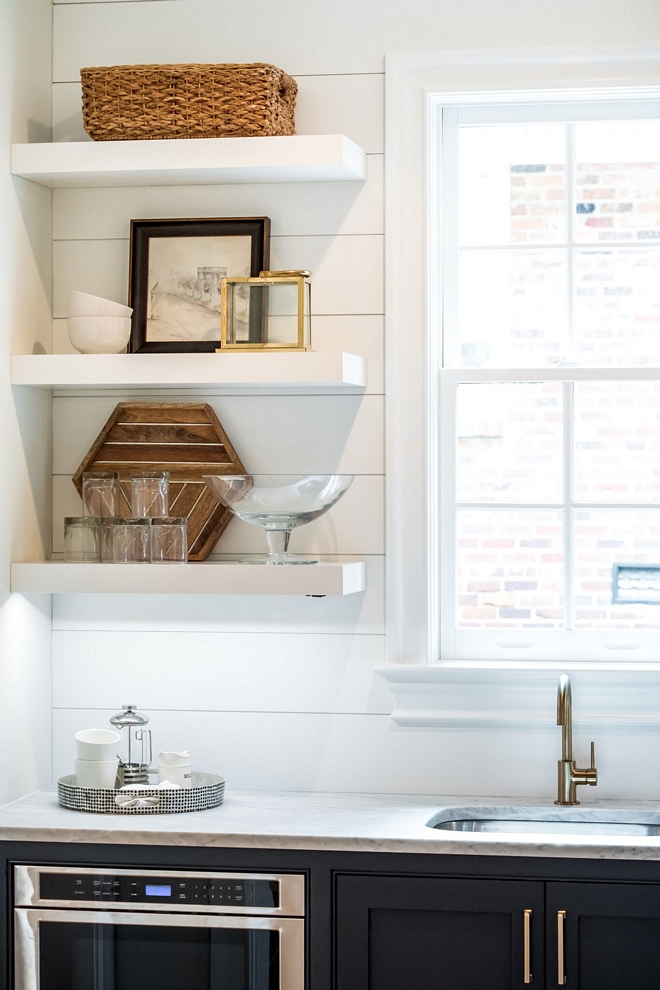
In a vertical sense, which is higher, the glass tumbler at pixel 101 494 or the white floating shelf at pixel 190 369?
the white floating shelf at pixel 190 369

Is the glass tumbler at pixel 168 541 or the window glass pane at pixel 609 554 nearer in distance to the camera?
the glass tumbler at pixel 168 541

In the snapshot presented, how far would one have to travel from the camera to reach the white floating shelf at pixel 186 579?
2373 millimetres

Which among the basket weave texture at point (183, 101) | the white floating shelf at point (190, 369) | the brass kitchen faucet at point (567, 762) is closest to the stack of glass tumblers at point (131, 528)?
the white floating shelf at point (190, 369)

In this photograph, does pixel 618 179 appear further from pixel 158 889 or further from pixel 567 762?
pixel 158 889

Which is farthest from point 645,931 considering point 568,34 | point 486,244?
point 568,34

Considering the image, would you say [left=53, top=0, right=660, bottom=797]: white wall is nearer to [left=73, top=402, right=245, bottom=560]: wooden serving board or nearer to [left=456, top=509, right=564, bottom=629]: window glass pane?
[left=73, top=402, right=245, bottom=560]: wooden serving board

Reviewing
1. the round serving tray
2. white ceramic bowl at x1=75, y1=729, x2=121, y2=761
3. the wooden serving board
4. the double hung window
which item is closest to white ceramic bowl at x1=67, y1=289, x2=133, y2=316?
the wooden serving board

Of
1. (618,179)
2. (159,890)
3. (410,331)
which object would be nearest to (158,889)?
(159,890)

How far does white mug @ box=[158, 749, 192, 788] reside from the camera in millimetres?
2426

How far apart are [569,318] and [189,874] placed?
1524 millimetres

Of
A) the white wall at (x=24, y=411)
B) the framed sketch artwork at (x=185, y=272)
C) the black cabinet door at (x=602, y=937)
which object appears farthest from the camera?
the framed sketch artwork at (x=185, y=272)

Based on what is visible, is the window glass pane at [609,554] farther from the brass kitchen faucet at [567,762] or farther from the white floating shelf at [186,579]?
the white floating shelf at [186,579]

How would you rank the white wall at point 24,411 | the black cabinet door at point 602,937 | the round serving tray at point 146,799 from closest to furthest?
the black cabinet door at point 602,937
the round serving tray at point 146,799
the white wall at point 24,411

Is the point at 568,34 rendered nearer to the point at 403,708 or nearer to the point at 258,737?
the point at 403,708
